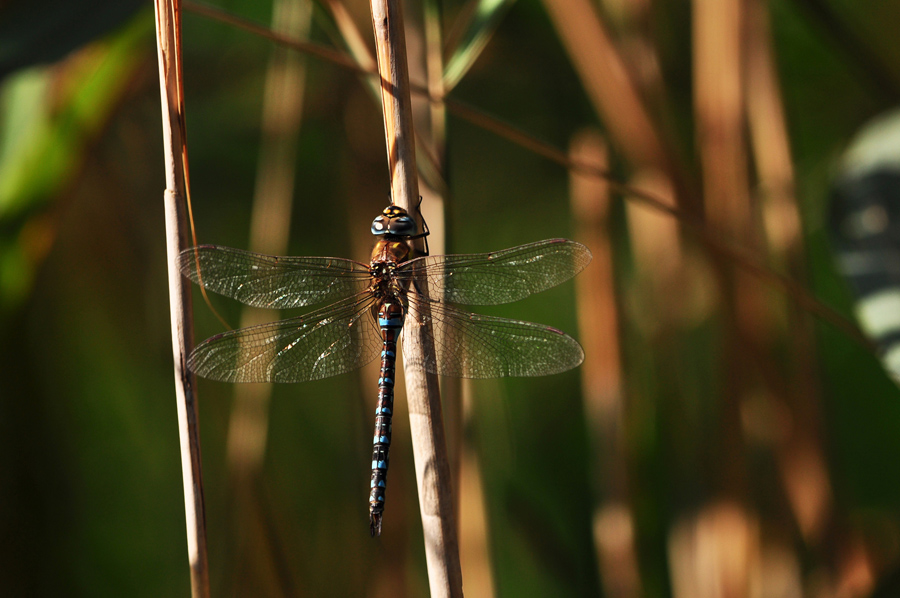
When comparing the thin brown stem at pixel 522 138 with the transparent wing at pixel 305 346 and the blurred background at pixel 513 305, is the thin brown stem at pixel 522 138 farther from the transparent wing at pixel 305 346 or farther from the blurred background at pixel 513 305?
the transparent wing at pixel 305 346

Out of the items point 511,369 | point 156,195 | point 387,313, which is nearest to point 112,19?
point 387,313

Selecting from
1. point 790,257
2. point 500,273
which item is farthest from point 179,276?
point 790,257

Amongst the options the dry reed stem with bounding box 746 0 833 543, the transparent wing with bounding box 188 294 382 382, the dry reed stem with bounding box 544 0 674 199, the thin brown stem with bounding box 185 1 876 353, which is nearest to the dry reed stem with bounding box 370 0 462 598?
the thin brown stem with bounding box 185 1 876 353

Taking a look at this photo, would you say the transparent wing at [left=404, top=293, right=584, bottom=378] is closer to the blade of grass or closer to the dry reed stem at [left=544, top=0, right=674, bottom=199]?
the blade of grass

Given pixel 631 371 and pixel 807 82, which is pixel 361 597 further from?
pixel 807 82

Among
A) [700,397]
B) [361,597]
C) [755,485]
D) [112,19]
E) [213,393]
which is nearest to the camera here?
[112,19]

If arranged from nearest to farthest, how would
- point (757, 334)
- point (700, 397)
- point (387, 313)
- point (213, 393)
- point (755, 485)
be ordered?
point (387, 313) < point (757, 334) < point (755, 485) < point (700, 397) < point (213, 393)

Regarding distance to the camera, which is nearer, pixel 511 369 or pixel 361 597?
pixel 511 369
